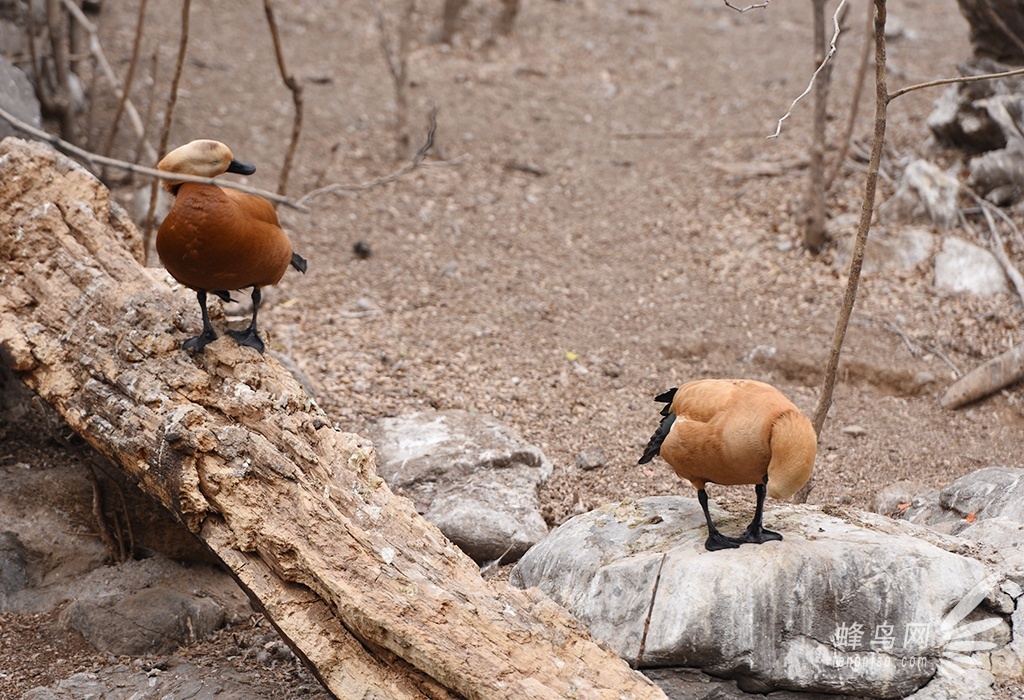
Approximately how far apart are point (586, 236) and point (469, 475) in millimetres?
3666

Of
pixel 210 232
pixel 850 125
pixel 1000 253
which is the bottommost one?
pixel 1000 253

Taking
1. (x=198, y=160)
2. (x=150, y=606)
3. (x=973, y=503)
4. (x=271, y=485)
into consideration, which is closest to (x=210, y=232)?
(x=198, y=160)

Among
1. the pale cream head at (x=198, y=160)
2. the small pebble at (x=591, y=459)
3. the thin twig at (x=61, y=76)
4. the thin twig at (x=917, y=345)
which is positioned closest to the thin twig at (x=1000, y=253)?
the thin twig at (x=917, y=345)

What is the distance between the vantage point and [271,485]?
10.1 feet

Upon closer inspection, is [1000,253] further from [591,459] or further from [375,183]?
[375,183]

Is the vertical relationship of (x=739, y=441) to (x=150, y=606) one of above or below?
above

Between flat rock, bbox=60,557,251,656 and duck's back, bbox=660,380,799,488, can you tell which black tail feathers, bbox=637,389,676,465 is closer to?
duck's back, bbox=660,380,799,488

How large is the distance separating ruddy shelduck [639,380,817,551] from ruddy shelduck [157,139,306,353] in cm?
173

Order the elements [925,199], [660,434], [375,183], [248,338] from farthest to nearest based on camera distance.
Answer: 1. [925,199]
2. [248,338]
3. [660,434]
4. [375,183]

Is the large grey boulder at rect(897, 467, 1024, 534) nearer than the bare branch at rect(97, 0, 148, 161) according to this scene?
Yes

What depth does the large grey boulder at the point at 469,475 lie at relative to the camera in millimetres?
4176

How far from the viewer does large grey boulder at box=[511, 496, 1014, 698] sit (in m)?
2.99

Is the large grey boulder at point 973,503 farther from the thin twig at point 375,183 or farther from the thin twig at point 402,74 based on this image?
the thin twig at point 402,74

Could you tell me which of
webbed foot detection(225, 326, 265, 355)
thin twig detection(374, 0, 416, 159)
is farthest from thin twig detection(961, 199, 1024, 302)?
webbed foot detection(225, 326, 265, 355)
